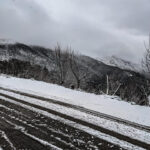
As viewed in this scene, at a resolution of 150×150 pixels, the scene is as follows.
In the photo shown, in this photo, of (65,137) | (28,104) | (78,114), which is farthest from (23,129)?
(28,104)

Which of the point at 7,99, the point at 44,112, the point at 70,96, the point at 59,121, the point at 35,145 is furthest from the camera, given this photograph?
the point at 70,96

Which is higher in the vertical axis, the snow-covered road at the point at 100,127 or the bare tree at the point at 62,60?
the bare tree at the point at 62,60

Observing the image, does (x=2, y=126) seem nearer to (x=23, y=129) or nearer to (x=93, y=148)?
(x=23, y=129)

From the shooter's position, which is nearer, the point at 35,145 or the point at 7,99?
the point at 35,145

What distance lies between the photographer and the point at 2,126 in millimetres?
7961

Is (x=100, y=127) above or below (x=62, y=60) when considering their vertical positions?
below

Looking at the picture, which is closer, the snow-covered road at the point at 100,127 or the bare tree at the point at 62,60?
the snow-covered road at the point at 100,127

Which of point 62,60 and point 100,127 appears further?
point 62,60

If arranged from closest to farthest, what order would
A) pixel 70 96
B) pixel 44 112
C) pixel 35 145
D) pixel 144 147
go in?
pixel 35 145, pixel 144 147, pixel 44 112, pixel 70 96

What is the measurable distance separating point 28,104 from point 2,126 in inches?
160

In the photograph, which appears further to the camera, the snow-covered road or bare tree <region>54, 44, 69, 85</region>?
bare tree <region>54, 44, 69, 85</region>

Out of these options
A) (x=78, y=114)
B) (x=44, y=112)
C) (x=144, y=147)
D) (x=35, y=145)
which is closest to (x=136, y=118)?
(x=78, y=114)

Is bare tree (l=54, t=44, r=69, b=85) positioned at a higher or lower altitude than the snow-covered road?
higher

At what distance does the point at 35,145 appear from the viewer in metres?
6.39
